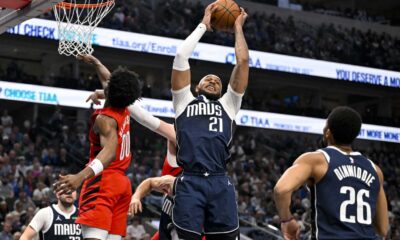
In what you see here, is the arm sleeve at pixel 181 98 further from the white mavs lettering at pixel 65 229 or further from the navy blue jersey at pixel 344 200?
the white mavs lettering at pixel 65 229

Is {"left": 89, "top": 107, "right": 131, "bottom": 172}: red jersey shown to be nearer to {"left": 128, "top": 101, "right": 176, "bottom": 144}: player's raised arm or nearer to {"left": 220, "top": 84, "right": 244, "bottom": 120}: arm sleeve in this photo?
{"left": 128, "top": 101, "right": 176, "bottom": 144}: player's raised arm

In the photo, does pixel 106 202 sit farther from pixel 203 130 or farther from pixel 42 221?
pixel 42 221

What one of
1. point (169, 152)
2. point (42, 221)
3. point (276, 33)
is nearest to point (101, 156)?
point (169, 152)

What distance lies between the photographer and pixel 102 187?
554cm

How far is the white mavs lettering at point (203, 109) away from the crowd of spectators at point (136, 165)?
23.9 feet

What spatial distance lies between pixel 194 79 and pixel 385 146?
9.27 metres

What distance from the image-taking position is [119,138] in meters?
5.63

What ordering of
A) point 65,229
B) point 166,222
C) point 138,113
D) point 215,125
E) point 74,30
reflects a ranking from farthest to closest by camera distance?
point 74,30 → point 65,229 → point 138,113 → point 166,222 → point 215,125

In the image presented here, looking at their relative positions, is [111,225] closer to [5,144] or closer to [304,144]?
[5,144]

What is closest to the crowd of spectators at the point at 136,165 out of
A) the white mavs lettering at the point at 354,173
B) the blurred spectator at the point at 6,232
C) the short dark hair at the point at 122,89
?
the blurred spectator at the point at 6,232

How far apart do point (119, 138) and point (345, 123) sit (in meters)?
1.95

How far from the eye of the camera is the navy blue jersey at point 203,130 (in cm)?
531

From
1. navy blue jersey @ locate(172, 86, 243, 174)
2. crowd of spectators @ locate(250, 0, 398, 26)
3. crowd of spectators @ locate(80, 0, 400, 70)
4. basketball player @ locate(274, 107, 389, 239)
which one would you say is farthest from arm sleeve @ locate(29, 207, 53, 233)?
crowd of spectators @ locate(250, 0, 398, 26)

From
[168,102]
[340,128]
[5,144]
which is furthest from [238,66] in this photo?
[168,102]
